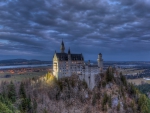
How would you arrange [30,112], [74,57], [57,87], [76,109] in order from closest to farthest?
1. [30,112]
2. [76,109]
3. [57,87]
4. [74,57]

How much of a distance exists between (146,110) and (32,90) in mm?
52324

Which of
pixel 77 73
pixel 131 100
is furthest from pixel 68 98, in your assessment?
pixel 131 100

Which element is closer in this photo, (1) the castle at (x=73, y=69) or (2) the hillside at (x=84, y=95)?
(2) the hillside at (x=84, y=95)

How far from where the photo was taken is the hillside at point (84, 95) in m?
71.7

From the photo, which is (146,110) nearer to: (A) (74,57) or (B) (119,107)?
(B) (119,107)

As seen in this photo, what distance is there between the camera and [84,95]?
256 feet

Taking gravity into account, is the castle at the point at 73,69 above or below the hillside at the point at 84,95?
above

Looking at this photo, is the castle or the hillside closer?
the hillside

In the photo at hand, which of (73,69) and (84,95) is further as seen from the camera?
(73,69)

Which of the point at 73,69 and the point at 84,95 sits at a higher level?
the point at 73,69

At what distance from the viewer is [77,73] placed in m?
80.3

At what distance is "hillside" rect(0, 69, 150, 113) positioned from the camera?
7169 centimetres

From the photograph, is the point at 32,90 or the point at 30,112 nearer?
the point at 30,112

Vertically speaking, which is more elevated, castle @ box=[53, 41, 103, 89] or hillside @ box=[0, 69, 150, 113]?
castle @ box=[53, 41, 103, 89]
